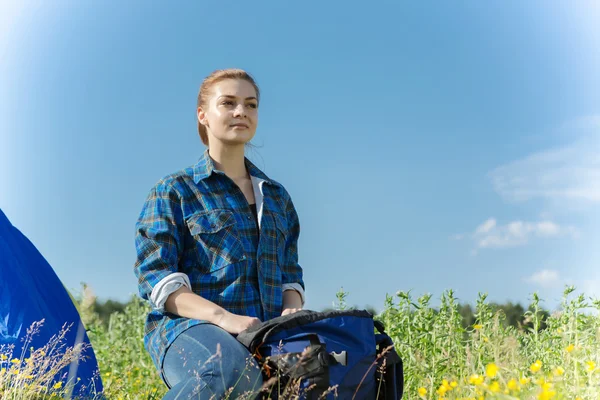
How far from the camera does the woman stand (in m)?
2.32

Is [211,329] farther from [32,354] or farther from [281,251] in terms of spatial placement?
[32,354]

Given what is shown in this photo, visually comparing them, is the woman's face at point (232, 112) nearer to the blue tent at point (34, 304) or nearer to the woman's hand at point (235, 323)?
the woman's hand at point (235, 323)

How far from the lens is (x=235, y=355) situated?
226cm

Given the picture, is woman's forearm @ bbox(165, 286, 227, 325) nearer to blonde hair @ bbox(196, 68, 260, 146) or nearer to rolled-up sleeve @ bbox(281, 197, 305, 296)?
rolled-up sleeve @ bbox(281, 197, 305, 296)

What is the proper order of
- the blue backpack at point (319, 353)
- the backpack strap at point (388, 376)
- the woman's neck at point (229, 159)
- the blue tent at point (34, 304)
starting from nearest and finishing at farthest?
the blue backpack at point (319, 353)
the backpack strap at point (388, 376)
the woman's neck at point (229, 159)
the blue tent at point (34, 304)

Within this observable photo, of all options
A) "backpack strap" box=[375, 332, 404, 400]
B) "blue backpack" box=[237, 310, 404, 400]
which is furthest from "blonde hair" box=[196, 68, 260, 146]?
"backpack strap" box=[375, 332, 404, 400]

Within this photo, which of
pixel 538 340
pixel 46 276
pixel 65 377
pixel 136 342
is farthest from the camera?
pixel 136 342

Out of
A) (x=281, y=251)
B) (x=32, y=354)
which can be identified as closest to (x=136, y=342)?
(x=32, y=354)

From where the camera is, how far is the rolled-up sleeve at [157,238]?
254 cm

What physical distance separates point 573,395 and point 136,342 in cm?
347

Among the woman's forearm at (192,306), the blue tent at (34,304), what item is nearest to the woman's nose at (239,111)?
the woman's forearm at (192,306)

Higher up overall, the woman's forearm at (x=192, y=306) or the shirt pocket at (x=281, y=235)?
the shirt pocket at (x=281, y=235)

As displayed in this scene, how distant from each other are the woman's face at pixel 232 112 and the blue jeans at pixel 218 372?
3.01ft

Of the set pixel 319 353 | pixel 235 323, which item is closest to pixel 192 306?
pixel 235 323
